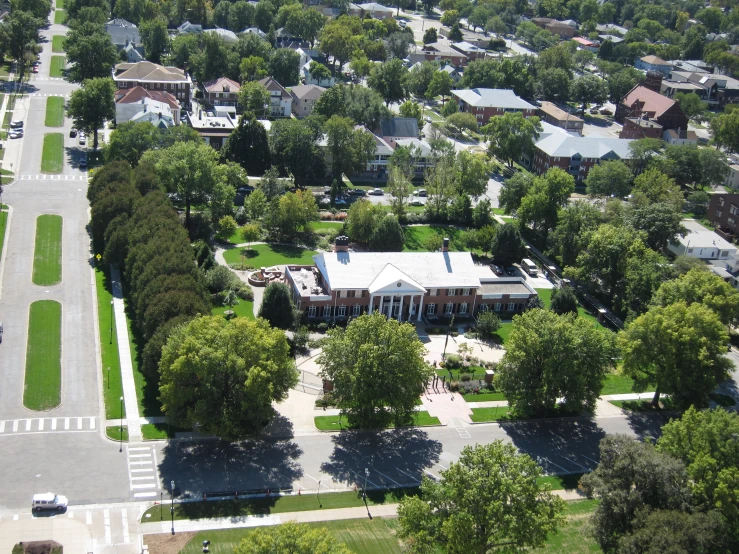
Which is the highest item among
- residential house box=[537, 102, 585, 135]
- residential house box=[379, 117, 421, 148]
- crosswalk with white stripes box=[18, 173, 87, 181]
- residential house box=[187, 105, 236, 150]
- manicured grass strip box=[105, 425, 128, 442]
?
manicured grass strip box=[105, 425, 128, 442]

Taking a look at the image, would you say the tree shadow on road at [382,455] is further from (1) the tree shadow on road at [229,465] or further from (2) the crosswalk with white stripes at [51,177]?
(2) the crosswalk with white stripes at [51,177]

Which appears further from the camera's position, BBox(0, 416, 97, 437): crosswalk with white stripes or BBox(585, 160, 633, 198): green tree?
BBox(585, 160, 633, 198): green tree

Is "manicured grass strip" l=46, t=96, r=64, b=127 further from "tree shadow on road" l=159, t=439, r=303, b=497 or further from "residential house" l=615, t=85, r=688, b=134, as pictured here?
"residential house" l=615, t=85, r=688, b=134

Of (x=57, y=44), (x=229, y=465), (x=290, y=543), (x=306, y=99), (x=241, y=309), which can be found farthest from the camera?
(x=57, y=44)

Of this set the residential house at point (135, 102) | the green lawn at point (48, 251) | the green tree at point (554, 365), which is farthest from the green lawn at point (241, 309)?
the residential house at point (135, 102)

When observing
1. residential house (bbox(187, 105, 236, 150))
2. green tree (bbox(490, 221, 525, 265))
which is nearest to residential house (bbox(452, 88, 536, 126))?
residential house (bbox(187, 105, 236, 150))

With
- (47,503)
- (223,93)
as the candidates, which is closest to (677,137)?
(223,93)

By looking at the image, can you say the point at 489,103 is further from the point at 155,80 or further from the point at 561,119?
the point at 155,80

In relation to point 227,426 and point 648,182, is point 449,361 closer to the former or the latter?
point 227,426
